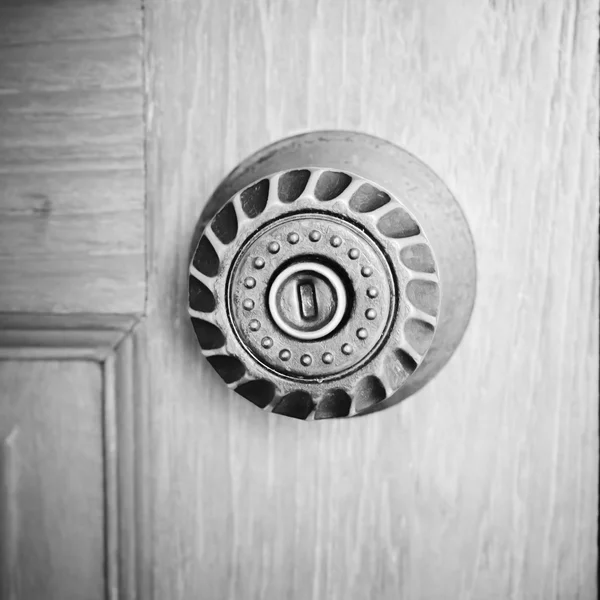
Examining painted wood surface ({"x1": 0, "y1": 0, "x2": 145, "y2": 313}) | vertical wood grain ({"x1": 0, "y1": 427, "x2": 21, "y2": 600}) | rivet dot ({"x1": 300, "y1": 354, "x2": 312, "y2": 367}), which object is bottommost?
vertical wood grain ({"x1": 0, "y1": 427, "x2": 21, "y2": 600})

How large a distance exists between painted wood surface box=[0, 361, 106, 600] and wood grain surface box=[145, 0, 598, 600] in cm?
3

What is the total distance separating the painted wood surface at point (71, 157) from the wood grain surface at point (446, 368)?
15mm

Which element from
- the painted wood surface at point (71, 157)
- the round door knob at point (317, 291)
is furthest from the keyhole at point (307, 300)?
the painted wood surface at point (71, 157)

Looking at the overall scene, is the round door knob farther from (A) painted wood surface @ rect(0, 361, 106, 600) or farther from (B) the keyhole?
(A) painted wood surface @ rect(0, 361, 106, 600)

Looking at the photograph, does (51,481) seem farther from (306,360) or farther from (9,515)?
(306,360)

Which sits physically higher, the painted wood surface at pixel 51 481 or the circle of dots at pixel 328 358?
the circle of dots at pixel 328 358

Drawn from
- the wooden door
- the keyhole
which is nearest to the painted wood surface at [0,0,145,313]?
the wooden door

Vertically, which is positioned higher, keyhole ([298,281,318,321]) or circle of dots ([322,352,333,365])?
keyhole ([298,281,318,321])

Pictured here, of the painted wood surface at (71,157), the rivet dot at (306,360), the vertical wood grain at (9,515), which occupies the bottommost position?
the vertical wood grain at (9,515)

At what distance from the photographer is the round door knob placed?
0.23 metres

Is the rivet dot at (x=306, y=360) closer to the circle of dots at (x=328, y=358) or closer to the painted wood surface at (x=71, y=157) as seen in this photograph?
the circle of dots at (x=328, y=358)

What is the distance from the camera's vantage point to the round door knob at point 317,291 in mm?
232

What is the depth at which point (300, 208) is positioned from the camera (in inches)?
9.2

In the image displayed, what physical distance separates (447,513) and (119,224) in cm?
24
